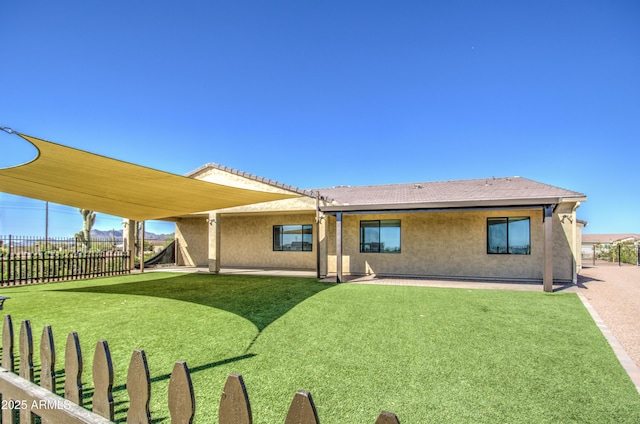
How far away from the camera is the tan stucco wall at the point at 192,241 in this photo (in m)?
18.1

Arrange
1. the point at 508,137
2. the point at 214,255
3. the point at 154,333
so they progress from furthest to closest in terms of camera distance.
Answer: the point at 508,137, the point at 214,255, the point at 154,333

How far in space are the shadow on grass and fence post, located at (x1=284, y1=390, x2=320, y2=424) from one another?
15.0ft

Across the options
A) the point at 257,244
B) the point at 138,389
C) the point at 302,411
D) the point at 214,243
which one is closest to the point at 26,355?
the point at 138,389

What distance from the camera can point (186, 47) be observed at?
12047mm

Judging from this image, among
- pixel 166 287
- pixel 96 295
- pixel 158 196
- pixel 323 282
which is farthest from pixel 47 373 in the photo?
pixel 323 282

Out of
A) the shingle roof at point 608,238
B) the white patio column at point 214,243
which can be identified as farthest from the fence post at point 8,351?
the shingle roof at point 608,238

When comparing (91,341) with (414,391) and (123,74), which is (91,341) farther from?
(123,74)

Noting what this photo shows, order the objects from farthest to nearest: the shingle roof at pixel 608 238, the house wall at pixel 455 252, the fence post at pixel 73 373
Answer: the shingle roof at pixel 608 238 < the house wall at pixel 455 252 < the fence post at pixel 73 373

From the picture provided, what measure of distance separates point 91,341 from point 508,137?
20.5 metres

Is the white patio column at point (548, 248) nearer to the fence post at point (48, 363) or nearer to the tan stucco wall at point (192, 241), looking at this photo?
the fence post at point (48, 363)

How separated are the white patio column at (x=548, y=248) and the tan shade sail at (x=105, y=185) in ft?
28.2

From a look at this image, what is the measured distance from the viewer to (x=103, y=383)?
4.66 ft

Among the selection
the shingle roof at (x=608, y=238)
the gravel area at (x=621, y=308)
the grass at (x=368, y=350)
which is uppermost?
the grass at (x=368, y=350)

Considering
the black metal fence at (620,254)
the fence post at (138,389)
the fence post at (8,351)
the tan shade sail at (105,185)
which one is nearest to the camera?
the fence post at (138,389)
